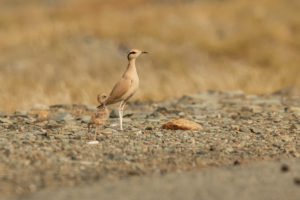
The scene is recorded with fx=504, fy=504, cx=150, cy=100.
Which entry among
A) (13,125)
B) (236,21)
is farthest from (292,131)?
(236,21)

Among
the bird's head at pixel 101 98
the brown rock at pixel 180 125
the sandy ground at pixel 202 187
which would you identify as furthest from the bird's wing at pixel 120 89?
the sandy ground at pixel 202 187

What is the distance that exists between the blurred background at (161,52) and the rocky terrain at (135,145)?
2729 millimetres

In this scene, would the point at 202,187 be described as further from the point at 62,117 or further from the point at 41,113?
the point at 41,113

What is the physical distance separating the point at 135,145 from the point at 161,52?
12.5 meters

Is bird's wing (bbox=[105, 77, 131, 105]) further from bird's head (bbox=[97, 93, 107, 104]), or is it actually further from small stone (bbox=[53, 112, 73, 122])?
small stone (bbox=[53, 112, 73, 122])

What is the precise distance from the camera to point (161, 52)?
18.1 meters

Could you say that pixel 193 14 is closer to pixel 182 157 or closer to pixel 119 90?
pixel 119 90

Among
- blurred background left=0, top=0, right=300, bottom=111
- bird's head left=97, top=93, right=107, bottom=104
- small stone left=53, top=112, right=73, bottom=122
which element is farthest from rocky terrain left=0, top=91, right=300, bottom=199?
blurred background left=0, top=0, right=300, bottom=111

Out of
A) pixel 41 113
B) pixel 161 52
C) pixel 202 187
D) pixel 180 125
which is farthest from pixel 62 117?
pixel 161 52

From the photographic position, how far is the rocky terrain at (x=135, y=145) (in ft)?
14.8

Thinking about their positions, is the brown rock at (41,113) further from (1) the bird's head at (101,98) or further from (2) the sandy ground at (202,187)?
(2) the sandy ground at (202,187)

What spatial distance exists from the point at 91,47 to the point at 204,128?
463 inches

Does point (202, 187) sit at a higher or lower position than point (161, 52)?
lower

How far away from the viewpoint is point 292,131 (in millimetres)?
7082
